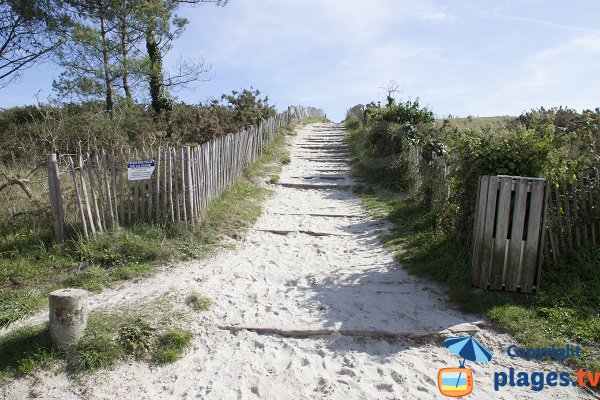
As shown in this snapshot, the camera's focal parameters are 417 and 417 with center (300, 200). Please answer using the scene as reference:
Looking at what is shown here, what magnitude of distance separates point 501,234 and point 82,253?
19.1 ft

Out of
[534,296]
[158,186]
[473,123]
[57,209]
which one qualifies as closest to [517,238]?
[534,296]

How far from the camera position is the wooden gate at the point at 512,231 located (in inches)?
198

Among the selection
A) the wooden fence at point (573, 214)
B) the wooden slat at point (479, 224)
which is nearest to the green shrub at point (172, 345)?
the wooden slat at point (479, 224)

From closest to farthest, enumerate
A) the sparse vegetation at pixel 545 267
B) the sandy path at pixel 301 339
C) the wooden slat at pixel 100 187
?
the sandy path at pixel 301 339 < the sparse vegetation at pixel 545 267 < the wooden slat at pixel 100 187

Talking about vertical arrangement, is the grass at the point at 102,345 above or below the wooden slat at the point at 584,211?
below

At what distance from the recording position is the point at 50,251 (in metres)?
6.34

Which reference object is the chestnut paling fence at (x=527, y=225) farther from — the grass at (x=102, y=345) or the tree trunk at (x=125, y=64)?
the tree trunk at (x=125, y=64)

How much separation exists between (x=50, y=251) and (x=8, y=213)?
1.50 metres

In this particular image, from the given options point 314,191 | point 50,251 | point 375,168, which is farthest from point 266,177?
point 50,251

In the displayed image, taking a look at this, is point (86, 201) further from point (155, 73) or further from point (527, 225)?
point (155, 73)

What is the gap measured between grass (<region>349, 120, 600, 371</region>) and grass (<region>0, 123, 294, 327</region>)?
3282 millimetres

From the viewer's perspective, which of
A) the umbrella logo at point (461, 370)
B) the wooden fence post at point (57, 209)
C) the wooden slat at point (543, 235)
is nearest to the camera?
the umbrella logo at point (461, 370)

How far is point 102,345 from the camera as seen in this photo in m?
4.21

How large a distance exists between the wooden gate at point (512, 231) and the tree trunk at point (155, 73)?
596 inches
